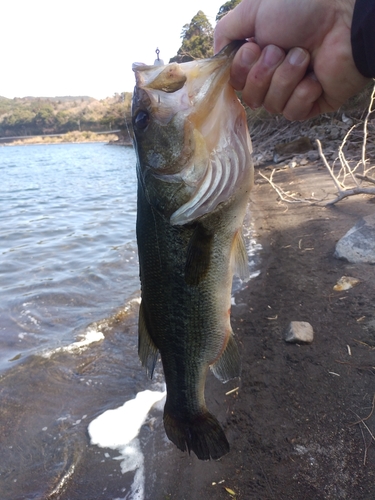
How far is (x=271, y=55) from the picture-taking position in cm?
217

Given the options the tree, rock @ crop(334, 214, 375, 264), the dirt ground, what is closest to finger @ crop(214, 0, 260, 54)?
the dirt ground

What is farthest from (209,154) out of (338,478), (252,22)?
(338,478)

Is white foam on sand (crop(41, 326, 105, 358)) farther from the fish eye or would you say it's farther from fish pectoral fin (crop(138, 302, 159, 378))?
the fish eye

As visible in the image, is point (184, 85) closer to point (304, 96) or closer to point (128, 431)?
point (304, 96)

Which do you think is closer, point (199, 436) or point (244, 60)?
point (244, 60)

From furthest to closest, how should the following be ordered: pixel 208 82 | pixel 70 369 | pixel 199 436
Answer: pixel 70 369, pixel 199 436, pixel 208 82

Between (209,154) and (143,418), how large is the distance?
3.22m

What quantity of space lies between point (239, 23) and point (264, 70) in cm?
43

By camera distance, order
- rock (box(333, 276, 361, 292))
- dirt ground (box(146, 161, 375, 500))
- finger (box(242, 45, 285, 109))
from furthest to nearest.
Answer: rock (box(333, 276, 361, 292)) < dirt ground (box(146, 161, 375, 500)) < finger (box(242, 45, 285, 109))

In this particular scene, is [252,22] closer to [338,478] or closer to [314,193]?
[338,478]

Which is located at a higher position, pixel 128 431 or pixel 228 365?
pixel 228 365

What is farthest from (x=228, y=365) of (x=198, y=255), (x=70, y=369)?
(x=70, y=369)

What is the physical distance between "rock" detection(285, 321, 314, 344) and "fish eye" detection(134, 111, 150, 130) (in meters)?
3.47

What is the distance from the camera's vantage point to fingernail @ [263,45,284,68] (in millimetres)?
2158
